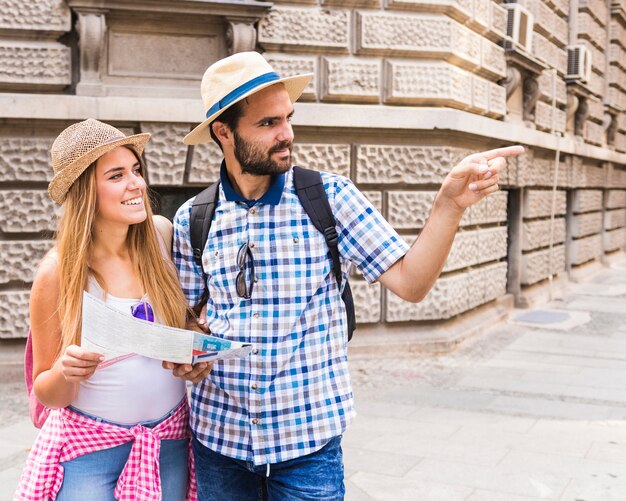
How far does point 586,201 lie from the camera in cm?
1406

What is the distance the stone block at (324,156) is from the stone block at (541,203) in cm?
422

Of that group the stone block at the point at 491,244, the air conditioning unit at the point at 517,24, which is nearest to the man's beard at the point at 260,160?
the stone block at the point at 491,244

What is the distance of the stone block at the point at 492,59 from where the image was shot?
817cm

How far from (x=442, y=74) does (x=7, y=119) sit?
3914 mm

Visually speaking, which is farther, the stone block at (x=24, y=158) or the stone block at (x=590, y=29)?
the stone block at (x=590, y=29)

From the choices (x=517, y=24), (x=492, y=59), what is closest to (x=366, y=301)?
(x=492, y=59)

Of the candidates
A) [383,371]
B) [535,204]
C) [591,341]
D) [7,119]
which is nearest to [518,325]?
[591,341]

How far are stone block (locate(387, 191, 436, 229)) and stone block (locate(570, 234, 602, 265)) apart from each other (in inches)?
275

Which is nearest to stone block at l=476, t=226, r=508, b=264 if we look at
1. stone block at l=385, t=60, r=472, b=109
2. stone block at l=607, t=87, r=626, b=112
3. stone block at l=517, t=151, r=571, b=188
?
stone block at l=517, t=151, r=571, b=188

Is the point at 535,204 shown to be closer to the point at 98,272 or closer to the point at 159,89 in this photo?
the point at 159,89

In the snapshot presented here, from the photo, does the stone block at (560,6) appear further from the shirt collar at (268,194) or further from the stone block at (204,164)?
the shirt collar at (268,194)

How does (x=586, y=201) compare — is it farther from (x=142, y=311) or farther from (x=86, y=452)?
(x=86, y=452)

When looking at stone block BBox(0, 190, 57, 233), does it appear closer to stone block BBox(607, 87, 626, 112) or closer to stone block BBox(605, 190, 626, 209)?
stone block BBox(607, 87, 626, 112)

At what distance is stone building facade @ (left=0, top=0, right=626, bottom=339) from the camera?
6.24 meters
